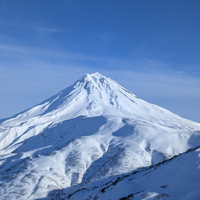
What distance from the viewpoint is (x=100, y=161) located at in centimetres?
5850

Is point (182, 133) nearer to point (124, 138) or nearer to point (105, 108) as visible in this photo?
point (124, 138)

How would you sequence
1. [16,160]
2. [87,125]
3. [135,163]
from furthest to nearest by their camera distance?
[87,125] → [16,160] → [135,163]

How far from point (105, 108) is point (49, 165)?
7238 centimetres

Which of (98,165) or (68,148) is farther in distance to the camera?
(68,148)

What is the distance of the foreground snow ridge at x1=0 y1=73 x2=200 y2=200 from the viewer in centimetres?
3055

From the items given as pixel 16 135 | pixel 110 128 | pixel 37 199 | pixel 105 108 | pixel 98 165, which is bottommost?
pixel 37 199

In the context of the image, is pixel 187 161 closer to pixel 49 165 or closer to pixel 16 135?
pixel 49 165

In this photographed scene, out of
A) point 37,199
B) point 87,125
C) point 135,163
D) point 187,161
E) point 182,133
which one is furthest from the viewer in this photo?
point 87,125

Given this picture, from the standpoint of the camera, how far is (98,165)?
2228 inches

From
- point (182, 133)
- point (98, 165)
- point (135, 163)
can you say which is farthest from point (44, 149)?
point (182, 133)

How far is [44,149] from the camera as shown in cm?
7144

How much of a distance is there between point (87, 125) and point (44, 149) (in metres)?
25.0

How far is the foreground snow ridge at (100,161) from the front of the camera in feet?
100

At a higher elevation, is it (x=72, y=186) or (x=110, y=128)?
(x=110, y=128)
